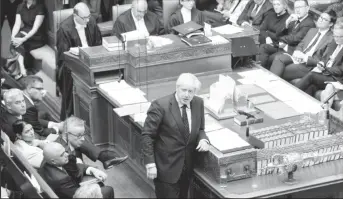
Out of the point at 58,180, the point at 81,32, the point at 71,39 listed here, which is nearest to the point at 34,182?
the point at 58,180

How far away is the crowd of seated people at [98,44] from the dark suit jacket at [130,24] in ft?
0.04

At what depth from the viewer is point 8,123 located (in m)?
9.92

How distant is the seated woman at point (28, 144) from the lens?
9.66 m

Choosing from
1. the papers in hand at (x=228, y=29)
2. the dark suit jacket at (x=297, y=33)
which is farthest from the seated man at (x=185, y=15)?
the dark suit jacket at (x=297, y=33)

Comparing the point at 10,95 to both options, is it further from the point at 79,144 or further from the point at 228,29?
the point at 228,29

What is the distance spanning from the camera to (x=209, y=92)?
11.0 m

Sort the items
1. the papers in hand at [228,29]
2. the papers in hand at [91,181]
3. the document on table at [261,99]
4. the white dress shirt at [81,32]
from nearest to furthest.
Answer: the papers in hand at [91,181] < the document on table at [261,99] < the papers in hand at [228,29] < the white dress shirt at [81,32]

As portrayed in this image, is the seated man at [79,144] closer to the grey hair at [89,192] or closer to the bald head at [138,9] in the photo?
the grey hair at [89,192]

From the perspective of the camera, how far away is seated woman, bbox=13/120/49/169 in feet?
31.7

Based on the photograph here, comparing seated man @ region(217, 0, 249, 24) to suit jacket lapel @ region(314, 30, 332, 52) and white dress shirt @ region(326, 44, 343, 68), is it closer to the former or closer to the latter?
suit jacket lapel @ region(314, 30, 332, 52)

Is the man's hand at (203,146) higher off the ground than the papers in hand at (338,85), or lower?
higher

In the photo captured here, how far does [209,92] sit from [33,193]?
9.07 feet

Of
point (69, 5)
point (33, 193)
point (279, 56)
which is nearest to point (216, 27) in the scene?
point (279, 56)

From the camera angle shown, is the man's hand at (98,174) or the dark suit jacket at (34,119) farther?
the dark suit jacket at (34,119)
